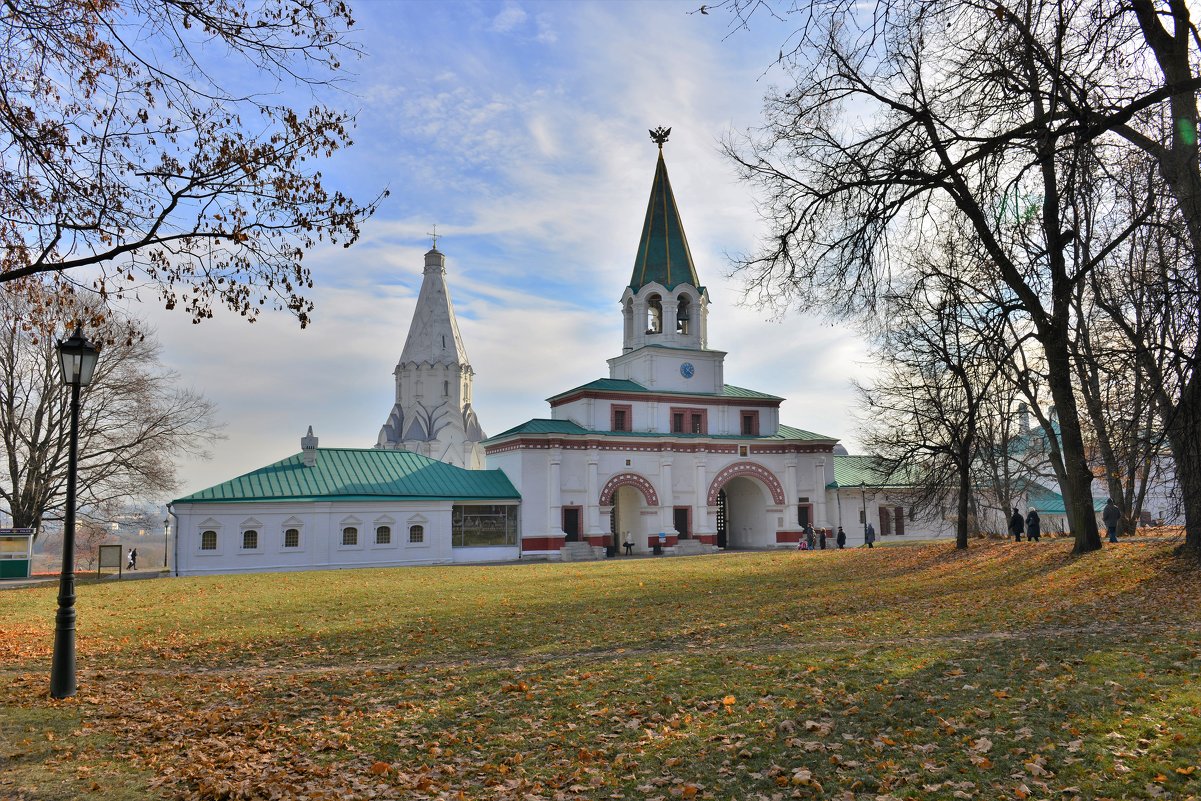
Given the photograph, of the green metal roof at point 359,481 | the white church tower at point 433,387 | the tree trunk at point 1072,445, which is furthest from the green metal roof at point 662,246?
the tree trunk at point 1072,445

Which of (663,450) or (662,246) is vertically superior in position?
(662,246)

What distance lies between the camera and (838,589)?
66.4ft

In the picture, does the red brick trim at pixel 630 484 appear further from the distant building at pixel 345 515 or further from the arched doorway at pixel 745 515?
the arched doorway at pixel 745 515

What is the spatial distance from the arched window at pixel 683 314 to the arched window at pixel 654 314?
1.14 meters

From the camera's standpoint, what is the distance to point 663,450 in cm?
4650

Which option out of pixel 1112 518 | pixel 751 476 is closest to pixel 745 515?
pixel 751 476

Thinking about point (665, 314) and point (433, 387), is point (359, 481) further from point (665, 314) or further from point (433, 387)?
point (433, 387)

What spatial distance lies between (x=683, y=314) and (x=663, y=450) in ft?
30.5

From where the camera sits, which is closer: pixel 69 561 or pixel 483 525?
pixel 69 561

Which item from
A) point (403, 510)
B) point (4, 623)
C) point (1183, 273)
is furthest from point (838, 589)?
point (403, 510)

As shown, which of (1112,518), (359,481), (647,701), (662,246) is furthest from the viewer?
(662,246)

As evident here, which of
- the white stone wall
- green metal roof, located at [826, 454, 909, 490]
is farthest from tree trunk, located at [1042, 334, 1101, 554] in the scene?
green metal roof, located at [826, 454, 909, 490]

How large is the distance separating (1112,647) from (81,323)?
44.9ft

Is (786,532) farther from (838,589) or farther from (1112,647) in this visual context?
(1112,647)
